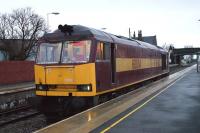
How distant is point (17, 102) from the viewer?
19469 mm

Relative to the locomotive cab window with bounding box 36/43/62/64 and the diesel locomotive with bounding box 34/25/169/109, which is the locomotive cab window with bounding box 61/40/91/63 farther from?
the locomotive cab window with bounding box 36/43/62/64

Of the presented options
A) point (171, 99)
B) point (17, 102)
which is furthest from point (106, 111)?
point (17, 102)

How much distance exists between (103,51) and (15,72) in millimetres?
30100

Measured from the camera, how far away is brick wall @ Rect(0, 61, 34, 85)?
41.8 m

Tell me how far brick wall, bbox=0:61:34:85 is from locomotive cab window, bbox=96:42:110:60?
26.6 metres

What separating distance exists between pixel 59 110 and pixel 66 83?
3.55 feet

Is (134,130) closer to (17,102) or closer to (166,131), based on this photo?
(166,131)

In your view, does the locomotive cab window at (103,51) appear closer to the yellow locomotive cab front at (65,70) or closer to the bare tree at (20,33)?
the yellow locomotive cab front at (65,70)

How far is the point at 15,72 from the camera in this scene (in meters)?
44.1

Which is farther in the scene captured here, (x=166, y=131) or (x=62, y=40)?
(x=62, y=40)

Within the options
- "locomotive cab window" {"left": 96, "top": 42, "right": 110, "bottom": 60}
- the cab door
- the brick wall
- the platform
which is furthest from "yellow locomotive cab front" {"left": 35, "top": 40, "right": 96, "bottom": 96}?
the brick wall

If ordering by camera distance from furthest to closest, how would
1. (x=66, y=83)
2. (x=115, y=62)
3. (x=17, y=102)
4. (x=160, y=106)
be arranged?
1. (x=17, y=102)
2. (x=115, y=62)
3. (x=160, y=106)
4. (x=66, y=83)

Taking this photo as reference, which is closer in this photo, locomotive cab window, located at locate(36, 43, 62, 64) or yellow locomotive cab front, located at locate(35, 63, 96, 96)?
yellow locomotive cab front, located at locate(35, 63, 96, 96)

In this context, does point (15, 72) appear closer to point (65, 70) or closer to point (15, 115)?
point (15, 115)
